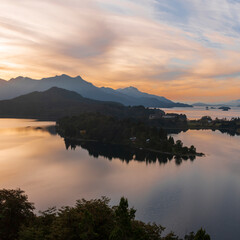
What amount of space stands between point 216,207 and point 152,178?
17655 millimetres

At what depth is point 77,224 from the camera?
18922 millimetres

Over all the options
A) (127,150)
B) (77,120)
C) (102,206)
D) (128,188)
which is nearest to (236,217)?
(128,188)

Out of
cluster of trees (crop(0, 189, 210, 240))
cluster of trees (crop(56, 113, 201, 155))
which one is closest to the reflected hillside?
cluster of trees (crop(56, 113, 201, 155))

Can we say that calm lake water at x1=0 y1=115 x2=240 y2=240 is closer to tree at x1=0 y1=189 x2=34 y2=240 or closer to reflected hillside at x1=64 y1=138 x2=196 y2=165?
reflected hillside at x1=64 y1=138 x2=196 y2=165

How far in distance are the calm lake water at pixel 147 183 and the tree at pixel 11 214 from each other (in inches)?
664

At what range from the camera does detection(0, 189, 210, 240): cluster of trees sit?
17.5 meters

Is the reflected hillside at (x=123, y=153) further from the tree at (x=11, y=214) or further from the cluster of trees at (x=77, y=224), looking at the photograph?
the tree at (x=11, y=214)

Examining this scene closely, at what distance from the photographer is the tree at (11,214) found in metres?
21.2

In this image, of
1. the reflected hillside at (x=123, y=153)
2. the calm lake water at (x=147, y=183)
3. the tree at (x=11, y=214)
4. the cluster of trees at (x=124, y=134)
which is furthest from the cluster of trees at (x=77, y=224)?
the cluster of trees at (x=124, y=134)

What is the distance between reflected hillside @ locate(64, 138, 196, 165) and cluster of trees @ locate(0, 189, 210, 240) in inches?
1980

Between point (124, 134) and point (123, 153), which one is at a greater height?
point (124, 134)

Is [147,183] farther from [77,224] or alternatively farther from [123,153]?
[77,224]

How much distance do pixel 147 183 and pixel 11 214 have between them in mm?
34095

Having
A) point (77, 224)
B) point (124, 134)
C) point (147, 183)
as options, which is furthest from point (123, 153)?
point (77, 224)
